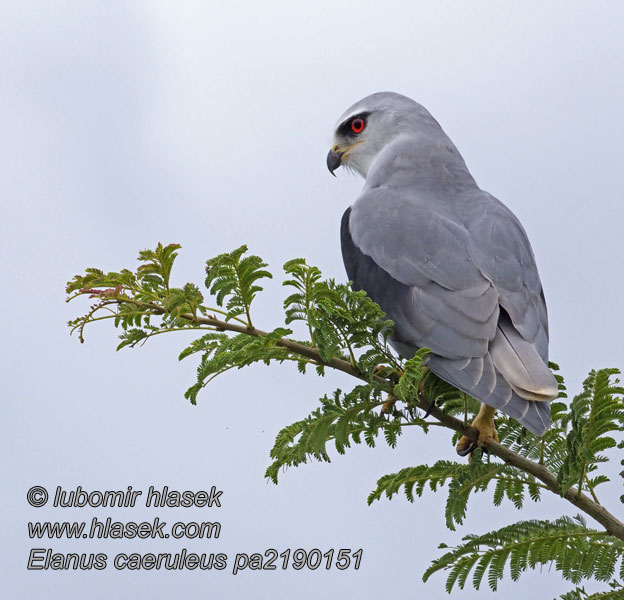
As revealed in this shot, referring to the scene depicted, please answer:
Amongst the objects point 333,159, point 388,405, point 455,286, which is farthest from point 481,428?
point 333,159

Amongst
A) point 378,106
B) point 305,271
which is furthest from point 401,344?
point 378,106

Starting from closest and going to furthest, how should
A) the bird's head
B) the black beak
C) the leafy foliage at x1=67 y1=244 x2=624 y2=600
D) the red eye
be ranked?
the leafy foliage at x1=67 y1=244 x2=624 y2=600 → the bird's head → the red eye → the black beak

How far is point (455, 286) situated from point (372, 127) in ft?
9.99

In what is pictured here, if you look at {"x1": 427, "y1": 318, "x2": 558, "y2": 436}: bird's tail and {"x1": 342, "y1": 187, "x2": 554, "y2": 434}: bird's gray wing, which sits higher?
{"x1": 342, "y1": 187, "x2": 554, "y2": 434}: bird's gray wing

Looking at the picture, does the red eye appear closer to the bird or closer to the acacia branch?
the bird

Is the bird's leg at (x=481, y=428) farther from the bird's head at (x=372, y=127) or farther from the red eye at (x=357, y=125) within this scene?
the red eye at (x=357, y=125)

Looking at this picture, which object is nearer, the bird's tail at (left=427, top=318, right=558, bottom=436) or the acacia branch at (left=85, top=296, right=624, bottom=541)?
the acacia branch at (left=85, top=296, right=624, bottom=541)

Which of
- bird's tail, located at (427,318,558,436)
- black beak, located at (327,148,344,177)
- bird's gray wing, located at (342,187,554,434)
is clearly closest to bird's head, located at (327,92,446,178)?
black beak, located at (327,148,344,177)

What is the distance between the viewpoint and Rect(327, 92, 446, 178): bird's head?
7.55 m

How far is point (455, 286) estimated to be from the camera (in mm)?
5297

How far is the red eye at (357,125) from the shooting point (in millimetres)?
7996

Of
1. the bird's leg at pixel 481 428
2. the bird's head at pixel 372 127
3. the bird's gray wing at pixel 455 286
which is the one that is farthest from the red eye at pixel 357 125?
the bird's leg at pixel 481 428

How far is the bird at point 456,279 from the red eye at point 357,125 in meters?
1.12

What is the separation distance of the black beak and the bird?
56.0 inches
